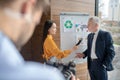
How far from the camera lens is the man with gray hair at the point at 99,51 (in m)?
3.42

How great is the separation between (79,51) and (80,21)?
527mm

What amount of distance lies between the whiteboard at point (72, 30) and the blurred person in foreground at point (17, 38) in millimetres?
3243

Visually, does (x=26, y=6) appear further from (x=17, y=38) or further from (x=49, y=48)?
(x=49, y=48)

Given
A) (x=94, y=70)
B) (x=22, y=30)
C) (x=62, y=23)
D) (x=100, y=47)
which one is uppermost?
(x=22, y=30)

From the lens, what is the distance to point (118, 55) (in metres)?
4.33

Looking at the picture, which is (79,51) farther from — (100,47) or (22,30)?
(22,30)

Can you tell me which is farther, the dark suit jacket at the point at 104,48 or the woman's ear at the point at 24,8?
the dark suit jacket at the point at 104,48

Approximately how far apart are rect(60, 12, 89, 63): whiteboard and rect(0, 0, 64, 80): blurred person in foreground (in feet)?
10.6

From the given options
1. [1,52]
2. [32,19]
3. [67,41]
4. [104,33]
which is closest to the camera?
[1,52]

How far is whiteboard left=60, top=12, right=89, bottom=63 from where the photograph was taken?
3.85m

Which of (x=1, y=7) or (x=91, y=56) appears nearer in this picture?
(x=1, y=7)

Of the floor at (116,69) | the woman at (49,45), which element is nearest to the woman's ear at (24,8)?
the woman at (49,45)

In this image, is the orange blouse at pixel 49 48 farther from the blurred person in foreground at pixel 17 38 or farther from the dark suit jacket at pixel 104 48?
the blurred person in foreground at pixel 17 38

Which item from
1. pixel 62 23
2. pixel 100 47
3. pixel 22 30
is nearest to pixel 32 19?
pixel 22 30
